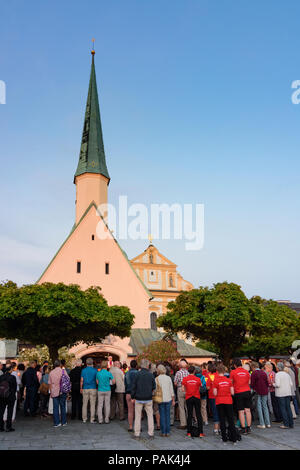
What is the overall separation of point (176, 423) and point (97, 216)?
24.1 metres

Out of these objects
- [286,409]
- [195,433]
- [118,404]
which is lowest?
[118,404]

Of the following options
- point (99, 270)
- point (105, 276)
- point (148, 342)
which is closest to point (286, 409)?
point (148, 342)

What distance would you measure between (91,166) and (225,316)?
25.8m

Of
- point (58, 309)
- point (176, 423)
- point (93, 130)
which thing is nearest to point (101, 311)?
point (58, 309)

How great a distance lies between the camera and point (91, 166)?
40.2 metres

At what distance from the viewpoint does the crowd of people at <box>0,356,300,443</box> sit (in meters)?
9.73

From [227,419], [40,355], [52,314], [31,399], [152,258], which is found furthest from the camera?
[152,258]

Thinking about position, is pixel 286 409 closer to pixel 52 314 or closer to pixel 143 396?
pixel 143 396

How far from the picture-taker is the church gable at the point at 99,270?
3188 cm

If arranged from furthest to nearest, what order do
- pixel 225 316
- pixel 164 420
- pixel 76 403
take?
pixel 225 316 < pixel 76 403 < pixel 164 420

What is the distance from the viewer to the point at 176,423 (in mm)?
12633

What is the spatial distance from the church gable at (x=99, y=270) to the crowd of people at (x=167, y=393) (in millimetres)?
16787

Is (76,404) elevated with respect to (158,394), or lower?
lower
